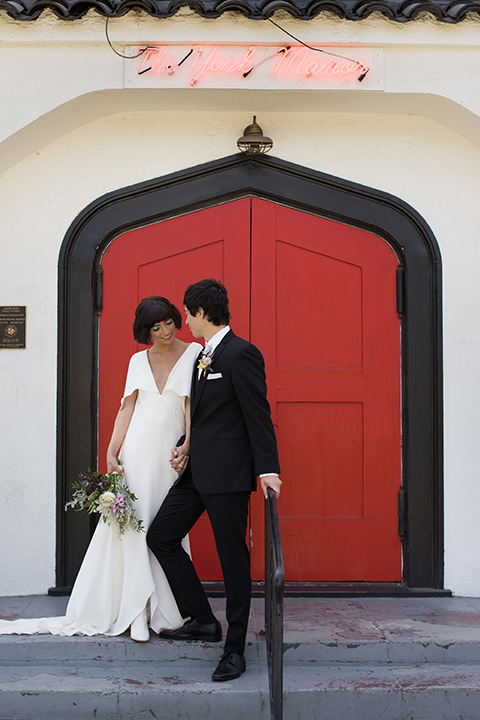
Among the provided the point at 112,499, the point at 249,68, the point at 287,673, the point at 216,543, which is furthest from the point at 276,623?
the point at 249,68

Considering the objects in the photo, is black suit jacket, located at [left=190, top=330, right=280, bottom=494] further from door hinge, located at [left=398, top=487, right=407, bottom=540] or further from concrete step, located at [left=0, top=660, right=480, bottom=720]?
door hinge, located at [left=398, top=487, right=407, bottom=540]

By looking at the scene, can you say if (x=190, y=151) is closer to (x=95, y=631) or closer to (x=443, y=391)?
(x=443, y=391)

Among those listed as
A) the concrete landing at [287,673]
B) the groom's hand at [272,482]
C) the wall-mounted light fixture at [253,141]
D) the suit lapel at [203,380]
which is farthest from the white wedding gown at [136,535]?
the wall-mounted light fixture at [253,141]

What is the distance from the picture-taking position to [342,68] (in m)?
4.45

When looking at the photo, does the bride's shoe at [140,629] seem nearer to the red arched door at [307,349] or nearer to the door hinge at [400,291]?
the red arched door at [307,349]

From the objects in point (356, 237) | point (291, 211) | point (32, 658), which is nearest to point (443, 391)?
point (356, 237)

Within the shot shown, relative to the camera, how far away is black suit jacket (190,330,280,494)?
3609 millimetres

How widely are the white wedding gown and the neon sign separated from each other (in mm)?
1680

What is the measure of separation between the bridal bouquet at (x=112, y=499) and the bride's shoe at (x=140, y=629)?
1.54ft

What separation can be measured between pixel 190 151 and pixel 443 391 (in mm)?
2268

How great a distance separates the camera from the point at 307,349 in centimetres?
486

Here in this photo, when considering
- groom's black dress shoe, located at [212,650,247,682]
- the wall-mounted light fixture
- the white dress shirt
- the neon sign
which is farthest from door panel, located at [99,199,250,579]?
groom's black dress shoe, located at [212,650,247,682]

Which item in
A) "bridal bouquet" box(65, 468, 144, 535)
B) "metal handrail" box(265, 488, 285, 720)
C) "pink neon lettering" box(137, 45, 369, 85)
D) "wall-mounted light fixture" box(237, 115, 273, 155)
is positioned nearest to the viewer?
"metal handrail" box(265, 488, 285, 720)

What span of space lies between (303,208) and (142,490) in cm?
214
